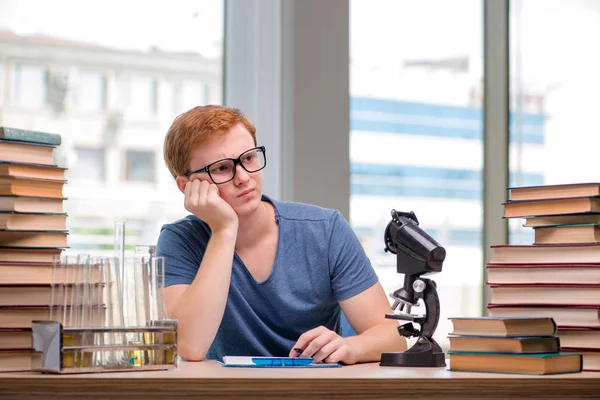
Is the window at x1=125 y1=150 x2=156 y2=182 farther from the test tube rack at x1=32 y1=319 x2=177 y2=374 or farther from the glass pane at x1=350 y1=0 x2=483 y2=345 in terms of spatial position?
the test tube rack at x1=32 y1=319 x2=177 y2=374

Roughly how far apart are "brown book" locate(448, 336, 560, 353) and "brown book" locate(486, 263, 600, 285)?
0.17m

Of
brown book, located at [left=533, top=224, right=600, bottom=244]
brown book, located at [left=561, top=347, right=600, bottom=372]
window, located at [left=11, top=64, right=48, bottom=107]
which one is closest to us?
brown book, located at [left=561, top=347, right=600, bottom=372]

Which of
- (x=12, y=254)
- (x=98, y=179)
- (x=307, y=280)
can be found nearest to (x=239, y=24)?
(x=98, y=179)

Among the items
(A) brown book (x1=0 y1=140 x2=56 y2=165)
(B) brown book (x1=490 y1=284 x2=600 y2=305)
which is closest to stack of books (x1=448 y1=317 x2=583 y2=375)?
(B) brown book (x1=490 y1=284 x2=600 y2=305)

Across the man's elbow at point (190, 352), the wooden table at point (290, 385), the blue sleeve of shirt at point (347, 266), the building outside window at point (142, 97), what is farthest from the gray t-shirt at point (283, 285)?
the building outside window at point (142, 97)

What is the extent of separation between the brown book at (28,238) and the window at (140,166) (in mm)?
1288

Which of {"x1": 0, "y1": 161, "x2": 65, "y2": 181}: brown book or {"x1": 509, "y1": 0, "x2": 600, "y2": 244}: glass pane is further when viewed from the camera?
{"x1": 509, "y1": 0, "x2": 600, "y2": 244}: glass pane

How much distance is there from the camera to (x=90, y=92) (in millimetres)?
2912

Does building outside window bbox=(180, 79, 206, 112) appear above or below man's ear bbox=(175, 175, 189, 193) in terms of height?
above

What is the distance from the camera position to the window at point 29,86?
2.80m

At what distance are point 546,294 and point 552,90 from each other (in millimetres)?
2112

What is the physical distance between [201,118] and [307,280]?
507mm

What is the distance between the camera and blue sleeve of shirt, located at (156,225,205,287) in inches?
81.7

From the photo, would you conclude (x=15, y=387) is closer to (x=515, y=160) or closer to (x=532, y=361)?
(x=532, y=361)
